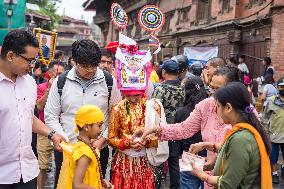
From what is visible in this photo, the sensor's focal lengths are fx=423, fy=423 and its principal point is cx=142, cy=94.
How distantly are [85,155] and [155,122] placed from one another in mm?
1065

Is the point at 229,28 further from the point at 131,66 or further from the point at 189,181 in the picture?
the point at 131,66

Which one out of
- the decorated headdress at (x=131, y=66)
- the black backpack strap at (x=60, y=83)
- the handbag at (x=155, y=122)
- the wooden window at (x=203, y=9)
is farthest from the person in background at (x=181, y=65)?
the wooden window at (x=203, y=9)

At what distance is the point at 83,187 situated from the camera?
3.44m

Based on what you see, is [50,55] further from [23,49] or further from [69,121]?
[23,49]

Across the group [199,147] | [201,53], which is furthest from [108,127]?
[201,53]

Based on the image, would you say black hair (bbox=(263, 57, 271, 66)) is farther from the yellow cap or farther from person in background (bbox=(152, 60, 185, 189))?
the yellow cap

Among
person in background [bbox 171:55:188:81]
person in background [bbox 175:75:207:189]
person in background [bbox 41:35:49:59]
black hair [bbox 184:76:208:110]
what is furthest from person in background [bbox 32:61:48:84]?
black hair [bbox 184:76:208:110]

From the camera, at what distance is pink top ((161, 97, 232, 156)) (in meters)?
3.97

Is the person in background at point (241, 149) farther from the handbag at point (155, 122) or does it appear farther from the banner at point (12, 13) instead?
the banner at point (12, 13)

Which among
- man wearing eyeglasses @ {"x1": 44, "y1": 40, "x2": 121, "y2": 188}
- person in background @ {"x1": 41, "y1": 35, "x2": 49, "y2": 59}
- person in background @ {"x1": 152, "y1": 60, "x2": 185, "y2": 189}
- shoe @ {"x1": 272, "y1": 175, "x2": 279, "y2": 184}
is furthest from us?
person in background @ {"x1": 41, "y1": 35, "x2": 49, "y2": 59}

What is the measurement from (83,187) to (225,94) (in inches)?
54.4

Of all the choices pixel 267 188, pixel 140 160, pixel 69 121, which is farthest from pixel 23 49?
pixel 267 188

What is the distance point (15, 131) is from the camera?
338 centimetres

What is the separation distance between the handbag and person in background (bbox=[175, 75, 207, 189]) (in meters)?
0.65
